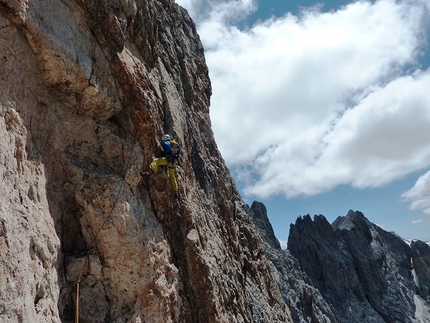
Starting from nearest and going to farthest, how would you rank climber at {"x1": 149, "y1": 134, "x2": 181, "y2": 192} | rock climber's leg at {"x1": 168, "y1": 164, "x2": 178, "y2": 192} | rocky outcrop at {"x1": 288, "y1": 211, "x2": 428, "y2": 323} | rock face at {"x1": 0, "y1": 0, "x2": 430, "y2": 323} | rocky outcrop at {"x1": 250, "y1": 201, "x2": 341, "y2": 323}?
rock face at {"x1": 0, "y1": 0, "x2": 430, "y2": 323}, climber at {"x1": 149, "y1": 134, "x2": 181, "y2": 192}, rock climber's leg at {"x1": 168, "y1": 164, "x2": 178, "y2": 192}, rocky outcrop at {"x1": 250, "y1": 201, "x2": 341, "y2": 323}, rocky outcrop at {"x1": 288, "y1": 211, "x2": 428, "y2": 323}

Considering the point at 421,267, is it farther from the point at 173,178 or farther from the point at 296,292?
the point at 173,178

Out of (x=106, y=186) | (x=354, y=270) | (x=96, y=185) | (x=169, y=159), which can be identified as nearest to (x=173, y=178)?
(x=169, y=159)

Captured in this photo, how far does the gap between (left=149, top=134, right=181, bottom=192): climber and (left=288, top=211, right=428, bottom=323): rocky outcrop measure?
5679 cm

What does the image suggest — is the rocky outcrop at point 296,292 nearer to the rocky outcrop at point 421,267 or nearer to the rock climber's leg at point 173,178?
the rocky outcrop at point 421,267

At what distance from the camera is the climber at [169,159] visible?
1322cm

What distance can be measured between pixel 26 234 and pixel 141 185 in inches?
194

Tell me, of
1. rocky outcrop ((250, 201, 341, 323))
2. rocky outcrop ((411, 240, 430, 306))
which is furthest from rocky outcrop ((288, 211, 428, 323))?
rocky outcrop ((250, 201, 341, 323))

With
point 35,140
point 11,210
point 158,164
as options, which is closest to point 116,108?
point 158,164

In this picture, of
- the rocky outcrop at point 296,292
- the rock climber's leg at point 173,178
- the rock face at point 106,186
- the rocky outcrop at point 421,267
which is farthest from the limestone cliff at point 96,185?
the rocky outcrop at point 421,267

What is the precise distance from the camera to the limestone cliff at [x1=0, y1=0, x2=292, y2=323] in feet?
29.1

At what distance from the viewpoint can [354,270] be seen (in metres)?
68.1

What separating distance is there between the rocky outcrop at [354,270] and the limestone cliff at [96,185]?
180 ft

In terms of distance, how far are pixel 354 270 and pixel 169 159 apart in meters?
64.3

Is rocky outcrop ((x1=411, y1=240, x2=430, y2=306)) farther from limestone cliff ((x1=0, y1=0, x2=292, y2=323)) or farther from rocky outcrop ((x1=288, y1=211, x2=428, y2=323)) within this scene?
limestone cliff ((x1=0, y1=0, x2=292, y2=323))
